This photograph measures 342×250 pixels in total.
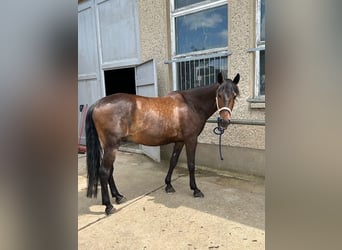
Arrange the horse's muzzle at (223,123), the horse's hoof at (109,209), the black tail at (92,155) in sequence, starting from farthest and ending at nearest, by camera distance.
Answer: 1. the horse's muzzle at (223,123)
2. the black tail at (92,155)
3. the horse's hoof at (109,209)

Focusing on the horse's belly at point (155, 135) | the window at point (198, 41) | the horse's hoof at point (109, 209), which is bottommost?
the horse's hoof at point (109, 209)

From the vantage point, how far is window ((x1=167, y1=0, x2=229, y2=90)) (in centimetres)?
371

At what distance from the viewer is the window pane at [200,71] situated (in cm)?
376

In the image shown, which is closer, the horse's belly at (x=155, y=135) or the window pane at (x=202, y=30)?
the horse's belly at (x=155, y=135)

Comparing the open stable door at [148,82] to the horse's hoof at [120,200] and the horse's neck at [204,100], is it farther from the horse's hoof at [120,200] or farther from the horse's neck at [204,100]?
the horse's hoof at [120,200]

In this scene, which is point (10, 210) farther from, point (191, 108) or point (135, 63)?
point (135, 63)

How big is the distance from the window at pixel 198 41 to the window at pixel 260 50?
0.45 meters

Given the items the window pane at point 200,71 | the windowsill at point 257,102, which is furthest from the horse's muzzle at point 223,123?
the window pane at point 200,71

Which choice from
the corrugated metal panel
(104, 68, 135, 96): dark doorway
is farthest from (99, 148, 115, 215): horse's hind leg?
(104, 68, 135, 96): dark doorway

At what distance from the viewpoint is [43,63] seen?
49cm

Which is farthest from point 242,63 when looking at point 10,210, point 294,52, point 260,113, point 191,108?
point 10,210

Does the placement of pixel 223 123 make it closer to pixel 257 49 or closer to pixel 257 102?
pixel 257 102

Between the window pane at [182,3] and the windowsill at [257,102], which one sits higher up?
the window pane at [182,3]

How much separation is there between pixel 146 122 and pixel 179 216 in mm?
1115
